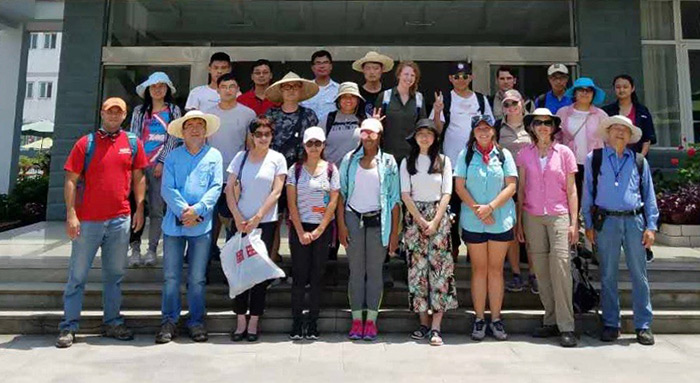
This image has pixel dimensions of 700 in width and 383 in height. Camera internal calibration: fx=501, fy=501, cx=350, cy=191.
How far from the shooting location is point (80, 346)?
4.03m

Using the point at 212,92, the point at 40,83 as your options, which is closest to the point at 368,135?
the point at 212,92

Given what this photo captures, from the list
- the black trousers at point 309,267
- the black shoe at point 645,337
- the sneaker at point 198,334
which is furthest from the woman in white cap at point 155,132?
the black shoe at point 645,337

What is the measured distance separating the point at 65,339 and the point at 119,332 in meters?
0.39

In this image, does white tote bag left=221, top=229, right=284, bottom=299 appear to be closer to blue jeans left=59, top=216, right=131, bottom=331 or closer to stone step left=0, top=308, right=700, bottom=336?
stone step left=0, top=308, right=700, bottom=336

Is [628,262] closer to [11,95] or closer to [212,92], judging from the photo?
[212,92]

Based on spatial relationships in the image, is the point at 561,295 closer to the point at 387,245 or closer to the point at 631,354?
the point at 631,354

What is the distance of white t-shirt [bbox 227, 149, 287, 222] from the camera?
4.13 meters

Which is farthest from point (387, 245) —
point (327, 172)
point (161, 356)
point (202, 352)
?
point (161, 356)

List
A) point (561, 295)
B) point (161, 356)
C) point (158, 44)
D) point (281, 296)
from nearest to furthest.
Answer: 1. point (161, 356)
2. point (561, 295)
3. point (281, 296)
4. point (158, 44)

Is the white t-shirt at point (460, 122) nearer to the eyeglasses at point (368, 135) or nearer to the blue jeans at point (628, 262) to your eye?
the eyeglasses at point (368, 135)

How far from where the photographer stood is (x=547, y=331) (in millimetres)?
4238

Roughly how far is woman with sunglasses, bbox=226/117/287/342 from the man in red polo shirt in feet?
2.98

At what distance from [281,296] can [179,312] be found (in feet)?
3.00

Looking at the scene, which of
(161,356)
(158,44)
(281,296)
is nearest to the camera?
(161,356)
